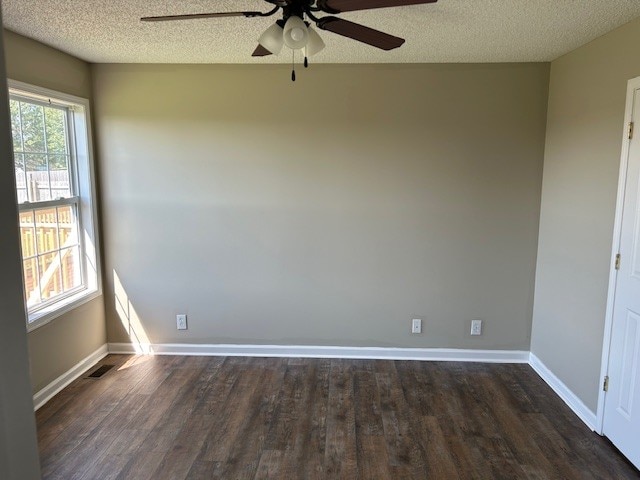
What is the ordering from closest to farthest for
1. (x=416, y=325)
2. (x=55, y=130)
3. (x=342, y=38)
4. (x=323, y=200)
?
(x=342, y=38) → (x=55, y=130) → (x=323, y=200) → (x=416, y=325)

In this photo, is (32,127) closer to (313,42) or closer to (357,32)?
(313,42)

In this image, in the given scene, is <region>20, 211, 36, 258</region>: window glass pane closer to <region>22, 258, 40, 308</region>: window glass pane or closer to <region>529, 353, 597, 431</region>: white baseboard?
<region>22, 258, 40, 308</region>: window glass pane

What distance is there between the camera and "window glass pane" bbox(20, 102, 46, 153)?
296 cm

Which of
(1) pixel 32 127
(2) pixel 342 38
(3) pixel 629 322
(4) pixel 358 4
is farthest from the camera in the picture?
(1) pixel 32 127

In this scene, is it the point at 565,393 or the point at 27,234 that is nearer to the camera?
the point at 27,234

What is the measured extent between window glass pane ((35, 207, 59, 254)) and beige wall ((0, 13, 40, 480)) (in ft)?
9.09

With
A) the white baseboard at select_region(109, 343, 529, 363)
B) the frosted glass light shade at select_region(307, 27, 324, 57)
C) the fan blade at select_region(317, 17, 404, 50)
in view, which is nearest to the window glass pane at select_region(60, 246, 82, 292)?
the white baseboard at select_region(109, 343, 529, 363)

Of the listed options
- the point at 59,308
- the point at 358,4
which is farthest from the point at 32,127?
the point at 358,4

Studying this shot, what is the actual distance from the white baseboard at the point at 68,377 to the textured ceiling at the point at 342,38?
2392 millimetres

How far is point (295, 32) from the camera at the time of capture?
68.6 inches

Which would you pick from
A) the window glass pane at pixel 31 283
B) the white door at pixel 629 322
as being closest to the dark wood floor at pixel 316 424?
the white door at pixel 629 322

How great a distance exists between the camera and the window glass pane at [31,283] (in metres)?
3.00

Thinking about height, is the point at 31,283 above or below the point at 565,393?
above

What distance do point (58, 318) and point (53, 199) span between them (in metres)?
0.91
